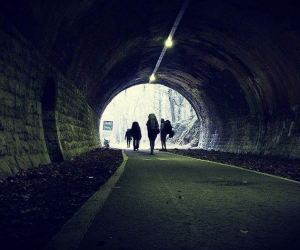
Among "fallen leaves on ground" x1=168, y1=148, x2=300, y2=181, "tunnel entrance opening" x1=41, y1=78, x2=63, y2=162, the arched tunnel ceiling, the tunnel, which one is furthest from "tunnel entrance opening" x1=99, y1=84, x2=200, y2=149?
"tunnel entrance opening" x1=41, y1=78, x2=63, y2=162

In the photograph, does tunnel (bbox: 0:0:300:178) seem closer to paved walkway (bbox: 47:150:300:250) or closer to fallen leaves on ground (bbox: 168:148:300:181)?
fallen leaves on ground (bbox: 168:148:300:181)

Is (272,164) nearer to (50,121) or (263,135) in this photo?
(263,135)

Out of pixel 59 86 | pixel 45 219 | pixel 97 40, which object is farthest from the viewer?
pixel 97 40

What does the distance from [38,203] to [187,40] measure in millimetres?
12468

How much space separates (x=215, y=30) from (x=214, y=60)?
371cm

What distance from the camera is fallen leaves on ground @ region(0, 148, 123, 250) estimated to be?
9.32ft

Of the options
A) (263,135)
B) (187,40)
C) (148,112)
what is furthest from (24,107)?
(148,112)

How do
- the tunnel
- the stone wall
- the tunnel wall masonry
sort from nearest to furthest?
the stone wall, the tunnel, the tunnel wall masonry

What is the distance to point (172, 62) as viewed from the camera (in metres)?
A: 19.5

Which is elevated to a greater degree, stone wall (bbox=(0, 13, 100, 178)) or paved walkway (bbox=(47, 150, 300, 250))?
stone wall (bbox=(0, 13, 100, 178))

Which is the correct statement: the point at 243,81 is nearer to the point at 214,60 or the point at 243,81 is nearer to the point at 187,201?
the point at 214,60

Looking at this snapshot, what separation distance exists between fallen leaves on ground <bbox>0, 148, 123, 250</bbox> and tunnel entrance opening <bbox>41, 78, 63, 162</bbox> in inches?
105

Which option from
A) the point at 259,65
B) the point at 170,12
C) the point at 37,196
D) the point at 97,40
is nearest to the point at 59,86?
the point at 97,40

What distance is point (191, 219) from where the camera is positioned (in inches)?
135
